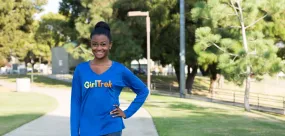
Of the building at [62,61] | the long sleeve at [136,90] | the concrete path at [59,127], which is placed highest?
the building at [62,61]

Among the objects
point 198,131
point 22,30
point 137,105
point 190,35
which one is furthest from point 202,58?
point 22,30

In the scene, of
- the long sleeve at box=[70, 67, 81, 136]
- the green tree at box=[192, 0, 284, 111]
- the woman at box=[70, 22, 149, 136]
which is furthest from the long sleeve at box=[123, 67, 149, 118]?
the green tree at box=[192, 0, 284, 111]

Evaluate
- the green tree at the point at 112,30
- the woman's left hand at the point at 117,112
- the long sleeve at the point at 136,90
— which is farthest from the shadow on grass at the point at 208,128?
A: the green tree at the point at 112,30

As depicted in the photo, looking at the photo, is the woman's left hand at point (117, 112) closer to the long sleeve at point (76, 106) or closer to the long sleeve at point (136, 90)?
the long sleeve at point (136, 90)

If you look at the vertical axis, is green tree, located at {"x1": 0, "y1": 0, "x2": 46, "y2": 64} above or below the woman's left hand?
above

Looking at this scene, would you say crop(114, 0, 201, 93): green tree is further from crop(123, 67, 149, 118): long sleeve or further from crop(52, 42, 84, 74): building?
crop(52, 42, 84, 74): building

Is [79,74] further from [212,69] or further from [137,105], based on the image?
[212,69]

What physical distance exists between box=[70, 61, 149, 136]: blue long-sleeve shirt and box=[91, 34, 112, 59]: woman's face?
117mm

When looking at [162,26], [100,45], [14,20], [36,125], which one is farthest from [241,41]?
[14,20]

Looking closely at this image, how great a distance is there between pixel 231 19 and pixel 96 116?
14036mm

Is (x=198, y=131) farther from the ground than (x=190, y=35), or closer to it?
closer to it

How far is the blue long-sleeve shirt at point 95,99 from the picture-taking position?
3.12 metres

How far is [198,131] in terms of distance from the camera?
897 centimetres

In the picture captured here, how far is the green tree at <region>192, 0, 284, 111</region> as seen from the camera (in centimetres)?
1520
